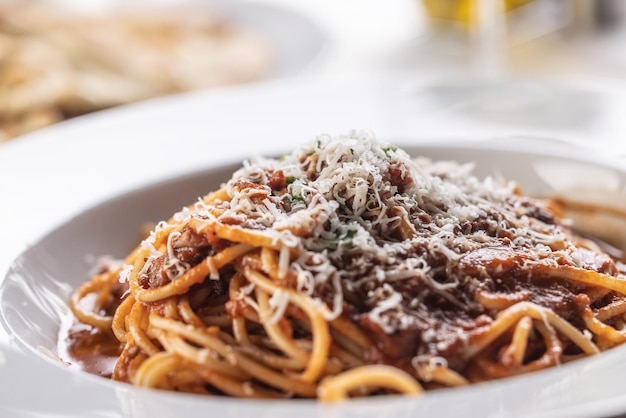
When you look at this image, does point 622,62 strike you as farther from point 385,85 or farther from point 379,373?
point 379,373

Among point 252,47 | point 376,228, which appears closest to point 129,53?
point 252,47

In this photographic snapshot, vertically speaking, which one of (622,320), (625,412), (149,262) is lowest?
(622,320)

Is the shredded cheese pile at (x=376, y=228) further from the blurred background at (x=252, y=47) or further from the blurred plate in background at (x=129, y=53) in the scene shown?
the blurred plate in background at (x=129, y=53)

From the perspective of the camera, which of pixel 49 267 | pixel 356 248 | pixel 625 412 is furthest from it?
pixel 49 267

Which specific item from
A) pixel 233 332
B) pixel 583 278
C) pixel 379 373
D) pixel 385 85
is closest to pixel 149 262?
pixel 233 332

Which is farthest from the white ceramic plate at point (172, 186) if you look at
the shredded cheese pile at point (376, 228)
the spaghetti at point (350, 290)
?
the shredded cheese pile at point (376, 228)
